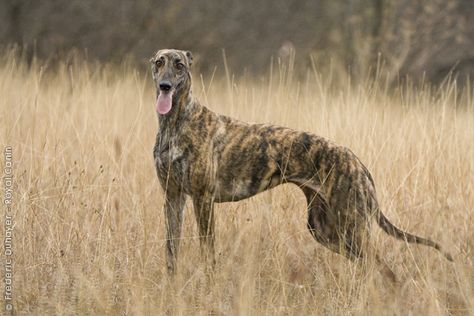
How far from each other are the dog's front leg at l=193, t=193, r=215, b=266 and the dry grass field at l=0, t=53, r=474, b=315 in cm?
10

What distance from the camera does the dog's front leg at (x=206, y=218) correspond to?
4695 millimetres

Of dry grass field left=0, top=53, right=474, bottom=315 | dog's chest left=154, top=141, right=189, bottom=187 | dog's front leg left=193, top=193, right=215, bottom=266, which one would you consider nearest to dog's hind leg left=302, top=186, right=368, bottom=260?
dry grass field left=0, top=53, right=474, bottom=315

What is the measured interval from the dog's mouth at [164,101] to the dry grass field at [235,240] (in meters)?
0.47

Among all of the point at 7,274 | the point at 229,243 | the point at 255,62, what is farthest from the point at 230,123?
the point at 255,62

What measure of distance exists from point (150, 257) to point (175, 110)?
88 centimetres

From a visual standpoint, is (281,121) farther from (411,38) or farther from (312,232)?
(411,38)

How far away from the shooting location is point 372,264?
14.1 feet

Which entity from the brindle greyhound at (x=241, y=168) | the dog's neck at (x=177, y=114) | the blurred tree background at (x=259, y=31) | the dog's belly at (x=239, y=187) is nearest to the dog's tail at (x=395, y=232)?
the brindle greyhound at (x=241, y=168)

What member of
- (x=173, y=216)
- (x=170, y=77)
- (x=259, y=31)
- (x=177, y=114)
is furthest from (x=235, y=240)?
(x=259, y=31)

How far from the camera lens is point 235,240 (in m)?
4.91

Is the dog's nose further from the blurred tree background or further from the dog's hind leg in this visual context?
the blurred tree background

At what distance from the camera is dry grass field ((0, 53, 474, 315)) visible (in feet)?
13.7

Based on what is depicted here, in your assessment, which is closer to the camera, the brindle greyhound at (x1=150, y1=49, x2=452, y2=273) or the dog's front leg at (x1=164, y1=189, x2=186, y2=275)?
the brindle greyhound at (x1=150, y1=49, x2=452, y2=273)

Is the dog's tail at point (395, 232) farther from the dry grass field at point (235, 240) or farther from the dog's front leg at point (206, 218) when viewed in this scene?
the dog's front leg at point (206, 218)
